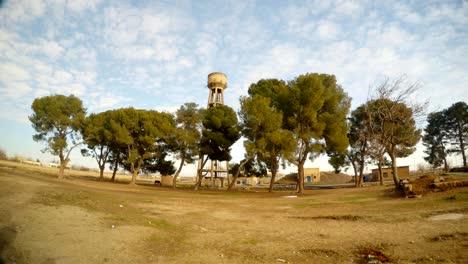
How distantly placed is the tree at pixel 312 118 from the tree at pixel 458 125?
32272 millimetres

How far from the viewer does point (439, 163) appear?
5472 centimetres

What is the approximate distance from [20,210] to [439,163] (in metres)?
69.5

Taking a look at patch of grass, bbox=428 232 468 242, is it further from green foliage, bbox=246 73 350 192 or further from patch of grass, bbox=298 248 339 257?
green foliage, bbox=246 73 350 192

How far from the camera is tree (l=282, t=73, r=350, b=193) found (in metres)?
28.9

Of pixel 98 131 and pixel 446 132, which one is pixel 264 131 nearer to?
pixel 98 131

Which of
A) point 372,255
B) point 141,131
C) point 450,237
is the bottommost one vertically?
point 372,255

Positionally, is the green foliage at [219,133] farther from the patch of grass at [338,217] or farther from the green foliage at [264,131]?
the patch of grass at [338,217]

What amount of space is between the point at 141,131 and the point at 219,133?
13595 millimetres

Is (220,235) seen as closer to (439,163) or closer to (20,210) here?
(20,210)

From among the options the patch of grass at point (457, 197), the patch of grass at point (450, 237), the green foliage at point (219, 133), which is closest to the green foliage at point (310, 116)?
the green foliage at point (219, 133)

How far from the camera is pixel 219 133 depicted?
1447 inches

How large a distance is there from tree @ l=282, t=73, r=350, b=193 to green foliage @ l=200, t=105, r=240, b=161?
890 centimetres

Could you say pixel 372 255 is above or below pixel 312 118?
below

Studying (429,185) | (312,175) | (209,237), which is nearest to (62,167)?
(209,237)
